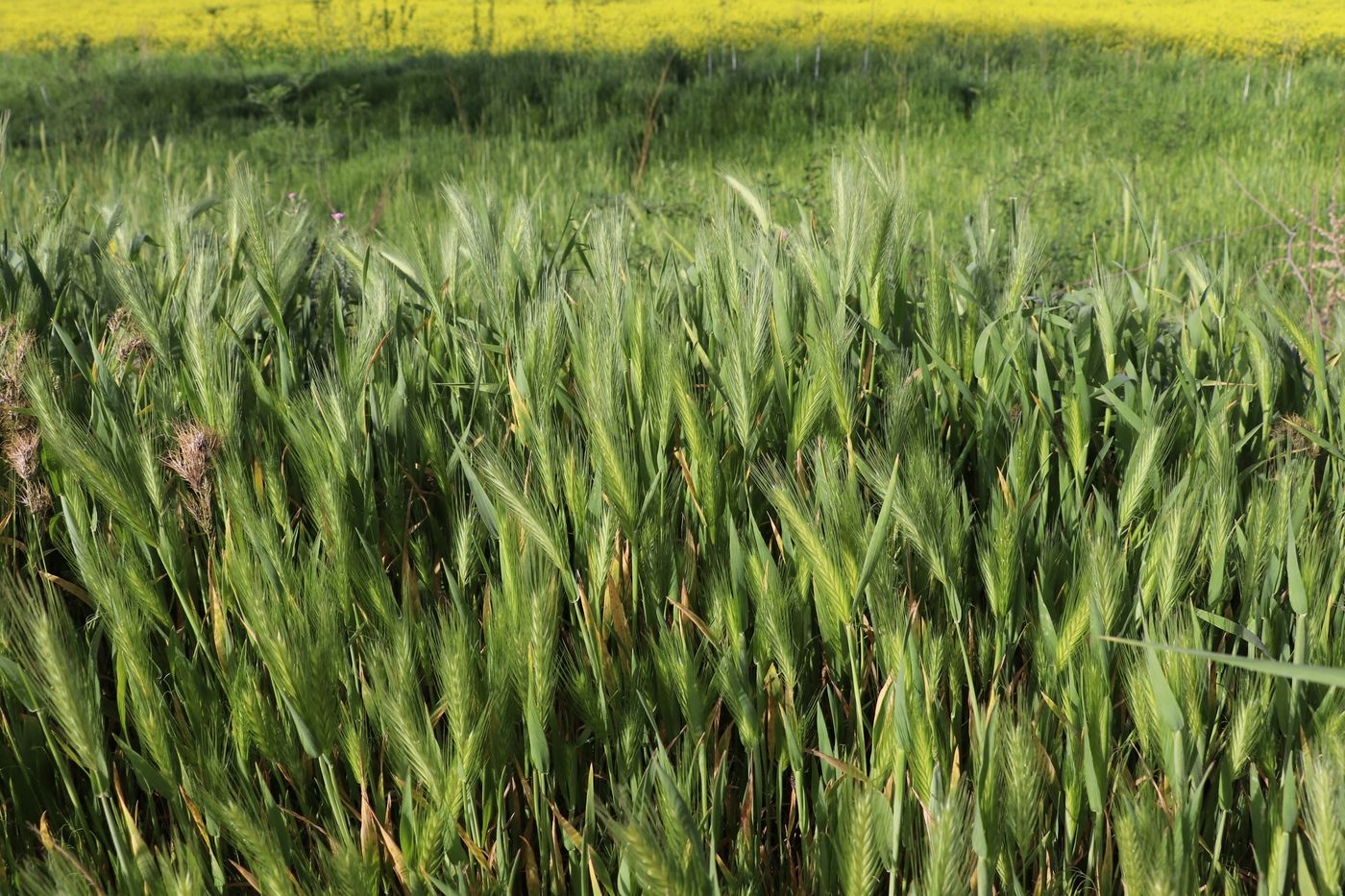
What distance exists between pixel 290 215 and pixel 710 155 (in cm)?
415

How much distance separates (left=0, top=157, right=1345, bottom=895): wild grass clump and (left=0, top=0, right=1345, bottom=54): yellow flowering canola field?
6.70 metres

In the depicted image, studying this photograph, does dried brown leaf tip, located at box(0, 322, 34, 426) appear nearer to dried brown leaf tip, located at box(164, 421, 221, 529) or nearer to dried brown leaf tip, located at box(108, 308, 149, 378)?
dried brown leaf tip, located at box(108, 308, 149, 378)

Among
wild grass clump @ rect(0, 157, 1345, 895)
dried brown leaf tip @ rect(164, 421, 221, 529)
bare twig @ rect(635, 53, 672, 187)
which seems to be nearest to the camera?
wild grass clump @ rect(0, 157, 1345, 895)

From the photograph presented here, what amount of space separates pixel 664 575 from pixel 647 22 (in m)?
11.8

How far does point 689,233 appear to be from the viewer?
11.3 feet

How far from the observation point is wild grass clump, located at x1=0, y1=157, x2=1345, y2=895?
632 millimetres

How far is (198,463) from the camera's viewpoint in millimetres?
813

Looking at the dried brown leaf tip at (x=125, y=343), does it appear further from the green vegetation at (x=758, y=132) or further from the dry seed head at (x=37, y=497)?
the green vegetation at (x=758, y=132)

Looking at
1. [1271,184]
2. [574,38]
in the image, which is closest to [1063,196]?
[1271,184]

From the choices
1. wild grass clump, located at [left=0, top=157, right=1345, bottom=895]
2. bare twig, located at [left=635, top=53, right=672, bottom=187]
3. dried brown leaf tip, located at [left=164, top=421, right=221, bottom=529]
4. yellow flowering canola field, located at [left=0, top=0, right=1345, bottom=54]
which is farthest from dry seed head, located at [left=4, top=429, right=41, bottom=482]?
yellow flowering canola field, located at [left=0, top=0, right=1345, bottom=54]

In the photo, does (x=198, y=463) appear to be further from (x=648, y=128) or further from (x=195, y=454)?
(x=648, y=128)

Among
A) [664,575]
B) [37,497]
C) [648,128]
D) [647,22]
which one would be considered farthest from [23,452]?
[647,22]

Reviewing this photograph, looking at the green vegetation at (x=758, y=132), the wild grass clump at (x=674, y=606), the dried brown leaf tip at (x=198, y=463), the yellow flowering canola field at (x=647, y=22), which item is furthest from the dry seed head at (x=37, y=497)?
the yellow flowering canola field at (x=647, y=22)

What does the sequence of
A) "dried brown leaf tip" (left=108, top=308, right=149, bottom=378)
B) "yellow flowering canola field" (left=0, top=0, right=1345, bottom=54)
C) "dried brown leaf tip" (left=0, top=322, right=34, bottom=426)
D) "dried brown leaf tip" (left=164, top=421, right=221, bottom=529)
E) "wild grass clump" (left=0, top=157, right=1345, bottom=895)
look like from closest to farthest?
"wild grass clump" (left=0, top=157, right=1345, bottom=895) < "dried brown leaf tip" (left=164, top=421, right=221, bottom=529) < "dried brown leaf tip" (left=0, top=322, right=34, bottom=426) < "dried brown leaf tip" (left=108, top=308, right=149, bottom=378) < "yellow flowering canola field" (left=0, top=0, right=1345, bottom=54)
